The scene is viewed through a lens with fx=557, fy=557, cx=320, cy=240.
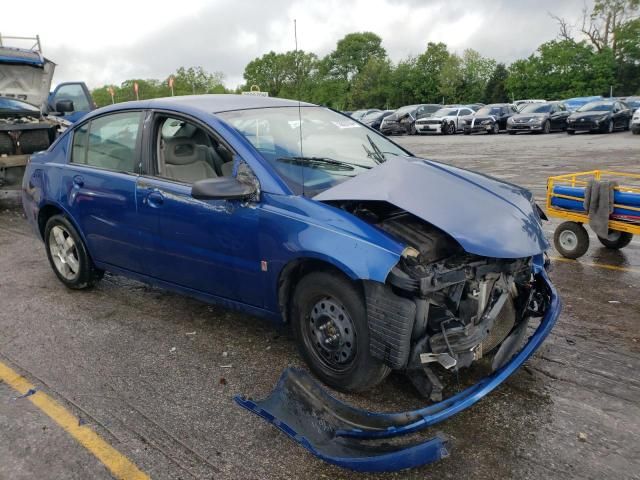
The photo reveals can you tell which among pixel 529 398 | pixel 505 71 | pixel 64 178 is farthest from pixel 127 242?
pixel 505 71

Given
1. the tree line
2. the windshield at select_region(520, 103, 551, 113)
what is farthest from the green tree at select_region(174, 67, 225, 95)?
the windshield at select_region(520, 103, 551, 113)

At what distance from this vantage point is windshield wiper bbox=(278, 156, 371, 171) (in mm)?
3633

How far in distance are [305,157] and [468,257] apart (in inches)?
51.1

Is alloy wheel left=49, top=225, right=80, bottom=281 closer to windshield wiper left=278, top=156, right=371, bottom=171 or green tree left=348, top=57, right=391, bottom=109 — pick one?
windshield wiper left=278, top=156, right=371, bottom=171

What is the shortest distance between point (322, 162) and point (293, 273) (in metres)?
0.82

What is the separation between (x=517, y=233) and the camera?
3.04 metres

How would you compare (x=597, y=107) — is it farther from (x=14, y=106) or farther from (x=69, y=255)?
(x=69, y=255)

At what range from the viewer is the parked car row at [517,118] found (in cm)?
2452

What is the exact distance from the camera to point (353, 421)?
281 cm

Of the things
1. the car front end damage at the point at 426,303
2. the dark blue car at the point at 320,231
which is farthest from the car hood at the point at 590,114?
the car front end damage at the point at 426,303

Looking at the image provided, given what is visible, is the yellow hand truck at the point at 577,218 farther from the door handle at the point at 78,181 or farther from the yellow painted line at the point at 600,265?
the door handle at the point at 78,181

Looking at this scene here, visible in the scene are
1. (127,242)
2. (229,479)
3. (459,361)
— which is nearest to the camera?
(229,479)

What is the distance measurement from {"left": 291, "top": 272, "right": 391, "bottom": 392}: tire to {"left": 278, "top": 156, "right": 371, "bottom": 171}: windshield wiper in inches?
31.9

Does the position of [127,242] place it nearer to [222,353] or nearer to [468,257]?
[222,353]
